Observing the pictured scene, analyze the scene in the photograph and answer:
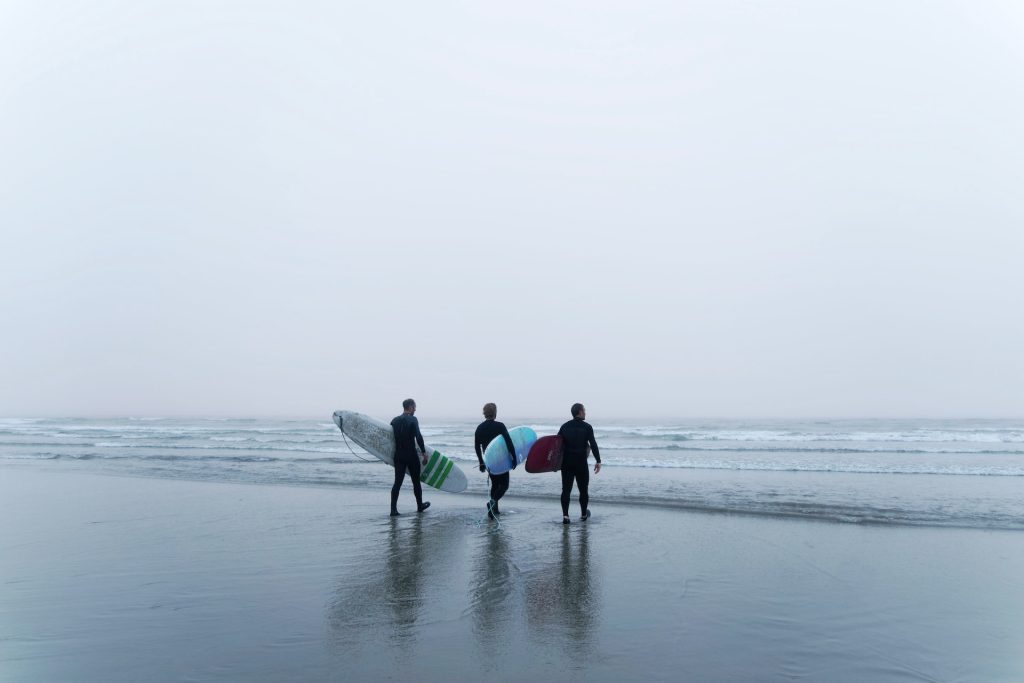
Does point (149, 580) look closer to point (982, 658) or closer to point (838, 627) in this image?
point (838, 627)

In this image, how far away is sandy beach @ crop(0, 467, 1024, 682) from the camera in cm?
423

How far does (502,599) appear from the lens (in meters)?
5.69

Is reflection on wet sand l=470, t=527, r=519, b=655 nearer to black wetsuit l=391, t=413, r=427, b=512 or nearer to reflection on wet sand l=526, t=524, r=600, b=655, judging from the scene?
reflection on wet sand l=526, t=524, r=600, b=655

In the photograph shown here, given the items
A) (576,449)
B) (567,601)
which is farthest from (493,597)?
(576,449)

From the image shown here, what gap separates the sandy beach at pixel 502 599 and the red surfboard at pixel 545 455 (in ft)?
Answer: 3.40

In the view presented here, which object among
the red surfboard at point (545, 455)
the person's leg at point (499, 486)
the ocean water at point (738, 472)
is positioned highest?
the red surfboard at point (545, 455)

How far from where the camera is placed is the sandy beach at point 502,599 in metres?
4.23

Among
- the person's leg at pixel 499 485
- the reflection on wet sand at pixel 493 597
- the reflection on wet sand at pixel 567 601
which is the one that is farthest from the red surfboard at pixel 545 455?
the reflection on wet sand at pixel 567 601

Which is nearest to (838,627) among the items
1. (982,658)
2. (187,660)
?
(982,658)

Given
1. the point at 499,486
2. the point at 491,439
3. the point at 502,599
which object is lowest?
the point at 502,599

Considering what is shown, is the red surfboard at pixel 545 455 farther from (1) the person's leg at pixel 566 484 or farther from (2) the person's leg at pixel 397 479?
(2) the person's leg at pixel 397 479

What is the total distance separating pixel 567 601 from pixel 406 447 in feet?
15.9

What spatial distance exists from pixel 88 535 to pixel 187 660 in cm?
559

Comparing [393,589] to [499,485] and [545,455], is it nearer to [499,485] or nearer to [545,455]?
[499,485]
